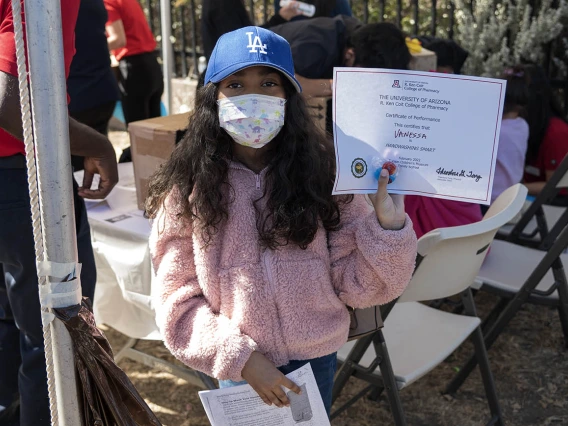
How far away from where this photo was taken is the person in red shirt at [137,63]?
4.88 metres

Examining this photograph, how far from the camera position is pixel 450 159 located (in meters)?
1.46

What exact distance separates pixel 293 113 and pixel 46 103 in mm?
599

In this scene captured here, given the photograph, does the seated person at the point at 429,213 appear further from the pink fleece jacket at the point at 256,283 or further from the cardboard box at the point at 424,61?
the pink fleece jacket at the point at 256,283

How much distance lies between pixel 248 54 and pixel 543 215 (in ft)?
8.17

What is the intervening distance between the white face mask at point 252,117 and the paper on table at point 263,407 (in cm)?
53

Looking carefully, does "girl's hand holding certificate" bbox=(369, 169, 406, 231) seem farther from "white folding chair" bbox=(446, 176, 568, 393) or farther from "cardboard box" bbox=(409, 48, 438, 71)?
"cardboard box" bbox=(409, 48, 438, 71)

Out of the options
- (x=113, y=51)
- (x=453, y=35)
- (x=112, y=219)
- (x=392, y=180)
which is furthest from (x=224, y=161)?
(x=453, y=35)

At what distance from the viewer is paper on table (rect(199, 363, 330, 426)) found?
1.59m

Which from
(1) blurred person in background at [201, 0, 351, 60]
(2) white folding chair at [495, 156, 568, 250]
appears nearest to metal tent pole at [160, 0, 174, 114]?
(1) blurred person in background at [201, 0, 351, 60]

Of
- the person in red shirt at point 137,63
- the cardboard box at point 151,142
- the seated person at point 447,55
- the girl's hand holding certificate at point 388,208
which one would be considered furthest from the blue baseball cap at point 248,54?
the person in red shirt at point 137,63

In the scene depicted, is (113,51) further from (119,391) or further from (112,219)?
(119,391)

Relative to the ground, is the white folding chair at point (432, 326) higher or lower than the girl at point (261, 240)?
lower

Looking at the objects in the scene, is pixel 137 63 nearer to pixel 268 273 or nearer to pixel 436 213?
pixel 436 213

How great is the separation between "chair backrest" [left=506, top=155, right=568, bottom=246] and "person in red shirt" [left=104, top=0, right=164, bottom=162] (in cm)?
287
